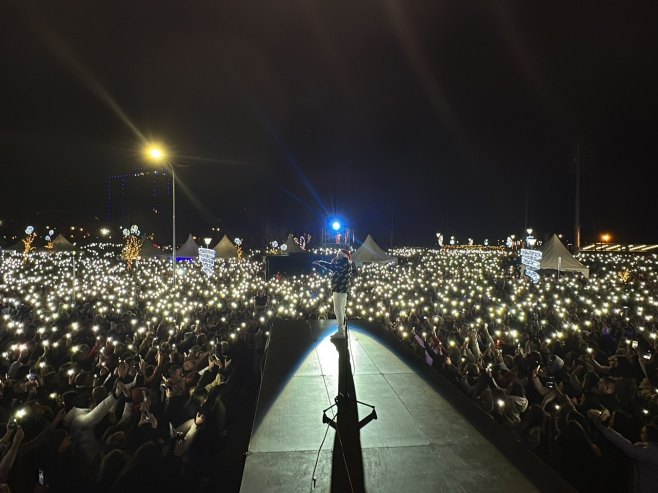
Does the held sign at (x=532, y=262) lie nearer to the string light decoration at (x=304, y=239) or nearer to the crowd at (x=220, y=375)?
the crowd at (x=220, y=375)

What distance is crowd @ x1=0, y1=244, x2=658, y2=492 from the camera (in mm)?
5109

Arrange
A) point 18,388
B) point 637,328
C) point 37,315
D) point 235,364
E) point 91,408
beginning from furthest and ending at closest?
point 37,315
point 637,328
point 235,364
point 18,388
point 91,408

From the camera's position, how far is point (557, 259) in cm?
2091

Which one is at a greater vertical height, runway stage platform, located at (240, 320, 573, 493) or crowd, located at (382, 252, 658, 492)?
runway stage platform, located at (240, 320, 573, 493)

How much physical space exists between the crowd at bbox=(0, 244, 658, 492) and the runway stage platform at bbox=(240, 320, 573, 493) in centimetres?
154

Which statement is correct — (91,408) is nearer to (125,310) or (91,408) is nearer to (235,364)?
(235,364)

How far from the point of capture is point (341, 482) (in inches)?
136

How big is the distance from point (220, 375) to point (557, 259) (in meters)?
19.5

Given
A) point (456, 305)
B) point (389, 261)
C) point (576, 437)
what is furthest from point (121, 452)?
point (389, 261)

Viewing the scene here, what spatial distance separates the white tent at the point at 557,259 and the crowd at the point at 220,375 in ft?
11.0

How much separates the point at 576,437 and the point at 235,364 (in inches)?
289

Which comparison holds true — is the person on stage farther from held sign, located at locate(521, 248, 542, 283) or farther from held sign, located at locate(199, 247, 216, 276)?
Result: held sign, located at locate(199, 247, 216, 276)

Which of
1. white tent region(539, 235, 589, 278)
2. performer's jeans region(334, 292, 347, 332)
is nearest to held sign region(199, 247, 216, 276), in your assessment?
performer's jeans region(334, 292, 347, 332)

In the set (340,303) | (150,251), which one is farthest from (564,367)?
(150,251)
